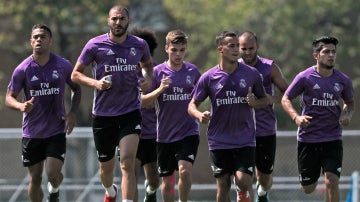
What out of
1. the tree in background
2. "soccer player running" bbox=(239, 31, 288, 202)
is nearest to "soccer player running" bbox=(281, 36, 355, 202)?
"soccer player running" bbox=(239, 31, 288, 202)

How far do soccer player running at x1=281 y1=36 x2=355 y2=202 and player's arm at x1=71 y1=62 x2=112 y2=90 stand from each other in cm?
259

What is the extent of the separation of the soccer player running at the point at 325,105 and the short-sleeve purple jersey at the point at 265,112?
0.72 metres

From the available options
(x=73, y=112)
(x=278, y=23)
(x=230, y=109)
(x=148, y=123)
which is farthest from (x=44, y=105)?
(x=278, y=23)

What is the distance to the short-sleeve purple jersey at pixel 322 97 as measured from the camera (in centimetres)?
1510

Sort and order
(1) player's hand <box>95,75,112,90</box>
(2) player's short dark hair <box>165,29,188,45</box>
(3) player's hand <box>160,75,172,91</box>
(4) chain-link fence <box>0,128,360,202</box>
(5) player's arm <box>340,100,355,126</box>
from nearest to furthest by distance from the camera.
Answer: (1) player's hand <box>95,75,112,90</box> → (3) player's hand <box>160,75,172,91</box> → (5) player's arm <box>340,100,355,126</box> → (2) player's short dark hair <box>165,29,188,45</box> → (4) chain-link fence <box>0,128,360,202</box>

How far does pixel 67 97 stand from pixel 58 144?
19.5m

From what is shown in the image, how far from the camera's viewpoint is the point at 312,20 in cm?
3434

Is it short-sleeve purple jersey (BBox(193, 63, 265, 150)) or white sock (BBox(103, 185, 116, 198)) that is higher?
short-sleeve purple jersey (BBox(193, 63, 265, 150))

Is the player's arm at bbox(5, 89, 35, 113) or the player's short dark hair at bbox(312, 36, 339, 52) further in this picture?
the player's short dark hair at bbox(312, 36, 339, 52)

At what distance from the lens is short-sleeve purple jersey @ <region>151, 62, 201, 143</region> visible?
15688mm

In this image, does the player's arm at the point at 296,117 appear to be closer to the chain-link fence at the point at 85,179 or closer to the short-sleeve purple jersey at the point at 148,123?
the short-sleeve purple jersey at the point at 148,123

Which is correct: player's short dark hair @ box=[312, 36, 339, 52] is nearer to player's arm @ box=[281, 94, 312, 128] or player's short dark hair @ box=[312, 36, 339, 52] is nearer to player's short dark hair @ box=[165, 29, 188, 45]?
player's arm @ box=[281, 94, 312, 128]

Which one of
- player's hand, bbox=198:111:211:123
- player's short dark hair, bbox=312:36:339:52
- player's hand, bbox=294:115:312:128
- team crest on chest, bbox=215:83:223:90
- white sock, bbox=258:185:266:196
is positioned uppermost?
player's short dark hair, bbox=312:36:339:52

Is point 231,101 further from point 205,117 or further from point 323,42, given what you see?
point 323,42
